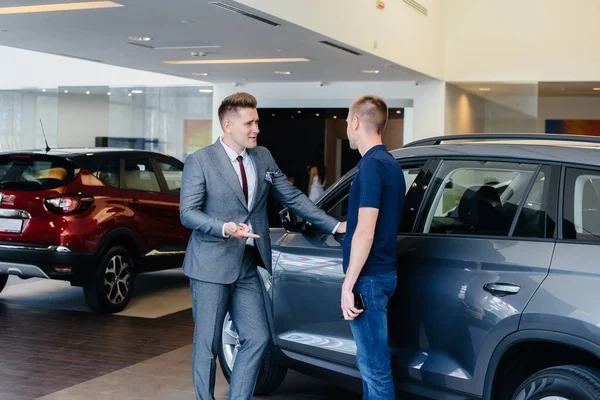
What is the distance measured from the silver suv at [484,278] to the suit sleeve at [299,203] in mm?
148

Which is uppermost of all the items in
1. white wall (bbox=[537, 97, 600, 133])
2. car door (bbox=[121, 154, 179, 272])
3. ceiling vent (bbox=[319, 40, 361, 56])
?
ceiling vent (bbox=[319, 40, 361, 56])

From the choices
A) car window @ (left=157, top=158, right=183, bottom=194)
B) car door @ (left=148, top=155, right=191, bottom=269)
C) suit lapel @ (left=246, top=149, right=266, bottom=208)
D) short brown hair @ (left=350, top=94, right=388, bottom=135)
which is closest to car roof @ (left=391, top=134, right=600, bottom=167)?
short brown hair @ (left=350, top=94, right=388, bottom=135)

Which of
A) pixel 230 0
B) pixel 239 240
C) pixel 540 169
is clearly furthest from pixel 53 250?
pixel 540 169

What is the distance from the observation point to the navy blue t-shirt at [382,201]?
393 centimetres

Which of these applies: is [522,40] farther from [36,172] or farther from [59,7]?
[36,172]

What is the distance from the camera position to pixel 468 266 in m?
3.92

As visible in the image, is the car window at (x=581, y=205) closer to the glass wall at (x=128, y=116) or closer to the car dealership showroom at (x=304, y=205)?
the car dealership showroom at (x=304, y=205)

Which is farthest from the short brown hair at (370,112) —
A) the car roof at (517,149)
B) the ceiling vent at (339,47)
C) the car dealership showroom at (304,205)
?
the ceiling vent at (339,47)

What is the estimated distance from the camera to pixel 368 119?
410 cm

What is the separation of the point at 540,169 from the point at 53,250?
553cm

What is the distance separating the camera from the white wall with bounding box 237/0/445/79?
9170mm

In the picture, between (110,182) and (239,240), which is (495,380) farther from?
(110,182)

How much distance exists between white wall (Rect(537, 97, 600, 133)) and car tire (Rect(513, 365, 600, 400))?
1294cm

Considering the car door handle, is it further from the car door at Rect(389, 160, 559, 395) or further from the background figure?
the background figure
